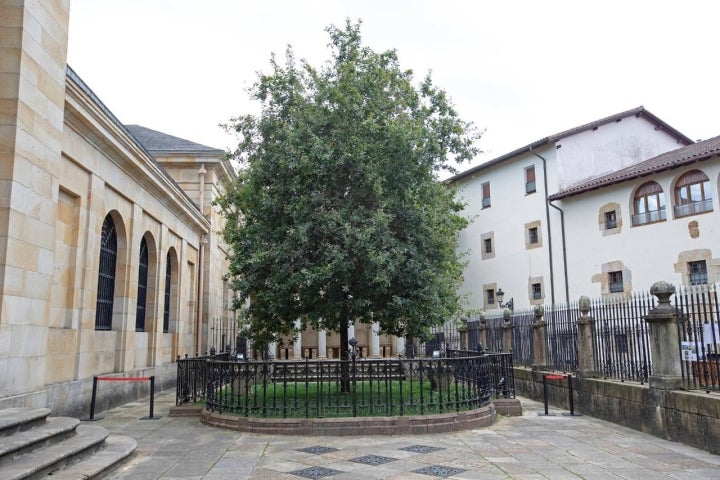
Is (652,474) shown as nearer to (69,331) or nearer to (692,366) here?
(692,366)

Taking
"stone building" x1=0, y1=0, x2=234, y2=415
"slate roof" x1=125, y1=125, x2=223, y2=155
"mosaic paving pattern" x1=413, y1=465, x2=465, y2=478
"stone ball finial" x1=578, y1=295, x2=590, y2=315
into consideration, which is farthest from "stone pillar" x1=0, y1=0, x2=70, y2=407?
"slate roof" x1=125, y1=125, x2=223, y2=155

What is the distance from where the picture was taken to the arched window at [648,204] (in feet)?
77.6

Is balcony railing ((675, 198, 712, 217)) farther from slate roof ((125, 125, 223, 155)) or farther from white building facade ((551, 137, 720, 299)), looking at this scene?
slate roof ((125, 125, 223, 155))

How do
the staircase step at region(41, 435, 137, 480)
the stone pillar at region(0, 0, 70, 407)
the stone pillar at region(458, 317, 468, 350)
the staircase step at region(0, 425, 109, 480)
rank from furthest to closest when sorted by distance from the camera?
1. the stone pillar at region(458, 317, 468, 350)
2. the stone pillar at region(0, 0, 70, 407)
3. the staircase step at region(41, 435, 137, 480)
4. the staircase step at region(0, 425, 109, 480)

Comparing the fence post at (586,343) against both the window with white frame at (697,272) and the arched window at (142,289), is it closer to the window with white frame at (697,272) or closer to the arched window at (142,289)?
the arched window at (142,289)

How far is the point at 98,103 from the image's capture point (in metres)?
11.6

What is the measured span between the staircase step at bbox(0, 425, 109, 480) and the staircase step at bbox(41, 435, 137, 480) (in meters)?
0.08

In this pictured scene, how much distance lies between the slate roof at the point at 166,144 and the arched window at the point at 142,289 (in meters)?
5.64

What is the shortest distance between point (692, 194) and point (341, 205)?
17412mm

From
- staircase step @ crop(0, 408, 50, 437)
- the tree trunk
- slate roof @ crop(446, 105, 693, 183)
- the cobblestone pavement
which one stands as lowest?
the cobblestone pavement

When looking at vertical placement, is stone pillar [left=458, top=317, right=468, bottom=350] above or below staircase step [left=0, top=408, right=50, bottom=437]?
above

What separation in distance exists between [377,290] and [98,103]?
7.02m

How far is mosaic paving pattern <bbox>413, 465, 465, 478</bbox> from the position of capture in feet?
21.4

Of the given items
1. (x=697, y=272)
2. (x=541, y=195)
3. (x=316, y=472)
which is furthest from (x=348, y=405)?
(x=541, y=195)
